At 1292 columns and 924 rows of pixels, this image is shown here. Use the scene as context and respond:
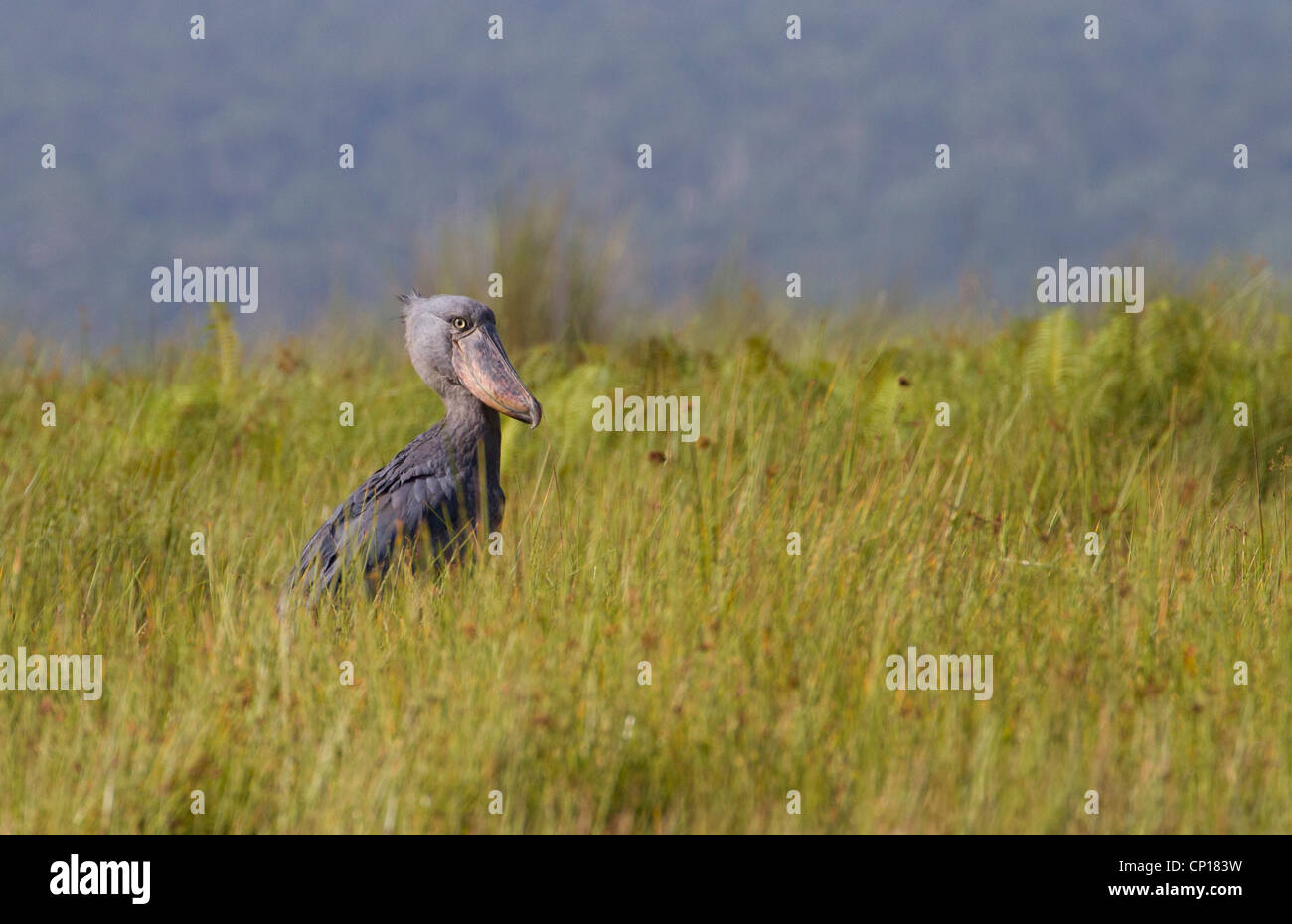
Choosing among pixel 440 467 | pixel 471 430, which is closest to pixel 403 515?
pixel 440 467

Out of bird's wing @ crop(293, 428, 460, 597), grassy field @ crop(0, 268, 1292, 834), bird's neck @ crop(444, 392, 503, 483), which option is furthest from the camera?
bird's neck @ crop(444, 392, 503, 483)

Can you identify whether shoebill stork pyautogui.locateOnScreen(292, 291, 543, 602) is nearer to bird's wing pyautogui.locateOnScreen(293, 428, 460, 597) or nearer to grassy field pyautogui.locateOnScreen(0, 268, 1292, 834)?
bird's wing pyautogui.locateOnScreen(293, 428, 460, 597)

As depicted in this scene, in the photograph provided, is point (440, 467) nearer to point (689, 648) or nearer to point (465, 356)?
point (465, 356)

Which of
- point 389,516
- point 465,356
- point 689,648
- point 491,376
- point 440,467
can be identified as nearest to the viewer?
point 689,648

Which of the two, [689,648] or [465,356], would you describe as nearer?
[689,648]

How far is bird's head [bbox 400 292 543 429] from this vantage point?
6.06 metres

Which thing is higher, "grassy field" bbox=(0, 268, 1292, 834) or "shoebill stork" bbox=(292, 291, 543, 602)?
"shoebill stork" bbox=(292, 291, 543, 602)

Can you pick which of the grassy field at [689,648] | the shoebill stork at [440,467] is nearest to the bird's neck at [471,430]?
the shoebill stork at [440,467]

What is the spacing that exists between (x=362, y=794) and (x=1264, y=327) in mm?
8259

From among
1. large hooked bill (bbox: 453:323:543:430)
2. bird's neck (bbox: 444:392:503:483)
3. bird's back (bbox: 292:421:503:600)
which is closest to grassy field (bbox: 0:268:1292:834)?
bird's back (bbox: 292:421:503:600)

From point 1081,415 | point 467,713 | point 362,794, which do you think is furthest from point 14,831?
point 1081,415

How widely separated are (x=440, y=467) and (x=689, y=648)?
6.81 ft

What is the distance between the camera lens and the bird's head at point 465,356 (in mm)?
6062

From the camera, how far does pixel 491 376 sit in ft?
20.0
